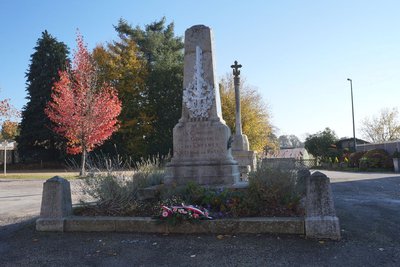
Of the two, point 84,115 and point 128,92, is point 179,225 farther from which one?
point 128,92

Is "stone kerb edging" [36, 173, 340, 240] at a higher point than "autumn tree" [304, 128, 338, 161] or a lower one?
lower

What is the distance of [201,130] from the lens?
28.9 feet

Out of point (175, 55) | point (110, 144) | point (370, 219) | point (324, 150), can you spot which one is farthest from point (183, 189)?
point (324, 150)

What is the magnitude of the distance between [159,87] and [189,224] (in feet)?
101

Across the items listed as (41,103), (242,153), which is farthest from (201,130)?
(41,103)

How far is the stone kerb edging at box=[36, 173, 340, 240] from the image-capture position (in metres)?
5.31

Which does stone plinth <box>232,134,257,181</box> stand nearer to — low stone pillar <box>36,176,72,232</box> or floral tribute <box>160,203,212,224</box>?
floral tribute <box>160,203,212,224</box>

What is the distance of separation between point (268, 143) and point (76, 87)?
72.6ft

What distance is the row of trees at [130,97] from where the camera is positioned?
3478 centimetres

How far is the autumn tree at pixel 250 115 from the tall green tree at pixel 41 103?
16.9 m

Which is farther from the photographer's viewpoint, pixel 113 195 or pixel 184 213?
pixel 113 195

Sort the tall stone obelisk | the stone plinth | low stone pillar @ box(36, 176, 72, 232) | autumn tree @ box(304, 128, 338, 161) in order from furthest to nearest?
autumn tree @ box(304, 128, 338, 161)
the stone plinth
the tall stone obelisk
low stone pillar @ box(36, 176, 72, 232)

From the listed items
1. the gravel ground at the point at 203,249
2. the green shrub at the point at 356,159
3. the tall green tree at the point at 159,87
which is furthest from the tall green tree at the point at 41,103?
the gravel ground at the point at 203,249

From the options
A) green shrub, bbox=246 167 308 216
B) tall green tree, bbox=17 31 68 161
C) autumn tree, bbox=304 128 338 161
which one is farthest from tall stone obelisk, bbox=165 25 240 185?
autumn tree, bbox=304 128 338 161
